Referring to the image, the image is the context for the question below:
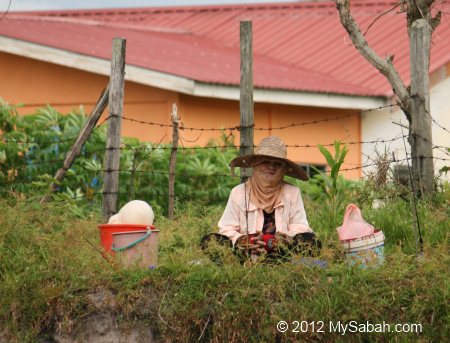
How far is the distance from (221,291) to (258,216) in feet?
3.48

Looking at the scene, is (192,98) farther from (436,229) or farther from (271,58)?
(436,229)

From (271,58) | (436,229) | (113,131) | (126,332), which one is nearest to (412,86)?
(436,229)

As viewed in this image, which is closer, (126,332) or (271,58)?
(126,332)

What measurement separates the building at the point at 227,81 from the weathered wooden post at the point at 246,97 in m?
4.02

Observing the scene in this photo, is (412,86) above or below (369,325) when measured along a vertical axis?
above

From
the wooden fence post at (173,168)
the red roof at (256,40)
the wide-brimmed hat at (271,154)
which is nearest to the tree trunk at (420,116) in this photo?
the wide-brimmed hat at (271,154)

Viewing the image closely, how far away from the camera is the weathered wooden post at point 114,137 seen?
36.1ft

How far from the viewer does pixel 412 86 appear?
1063cm

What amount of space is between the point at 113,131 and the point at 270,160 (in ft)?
6.48

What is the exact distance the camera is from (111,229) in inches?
372

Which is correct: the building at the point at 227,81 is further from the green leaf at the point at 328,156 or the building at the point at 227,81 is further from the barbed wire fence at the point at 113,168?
the green leaf at the point at 328,156

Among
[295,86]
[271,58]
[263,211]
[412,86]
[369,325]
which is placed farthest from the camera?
[271,58]

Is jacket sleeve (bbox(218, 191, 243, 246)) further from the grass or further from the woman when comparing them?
the grass

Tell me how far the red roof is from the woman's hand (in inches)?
235
